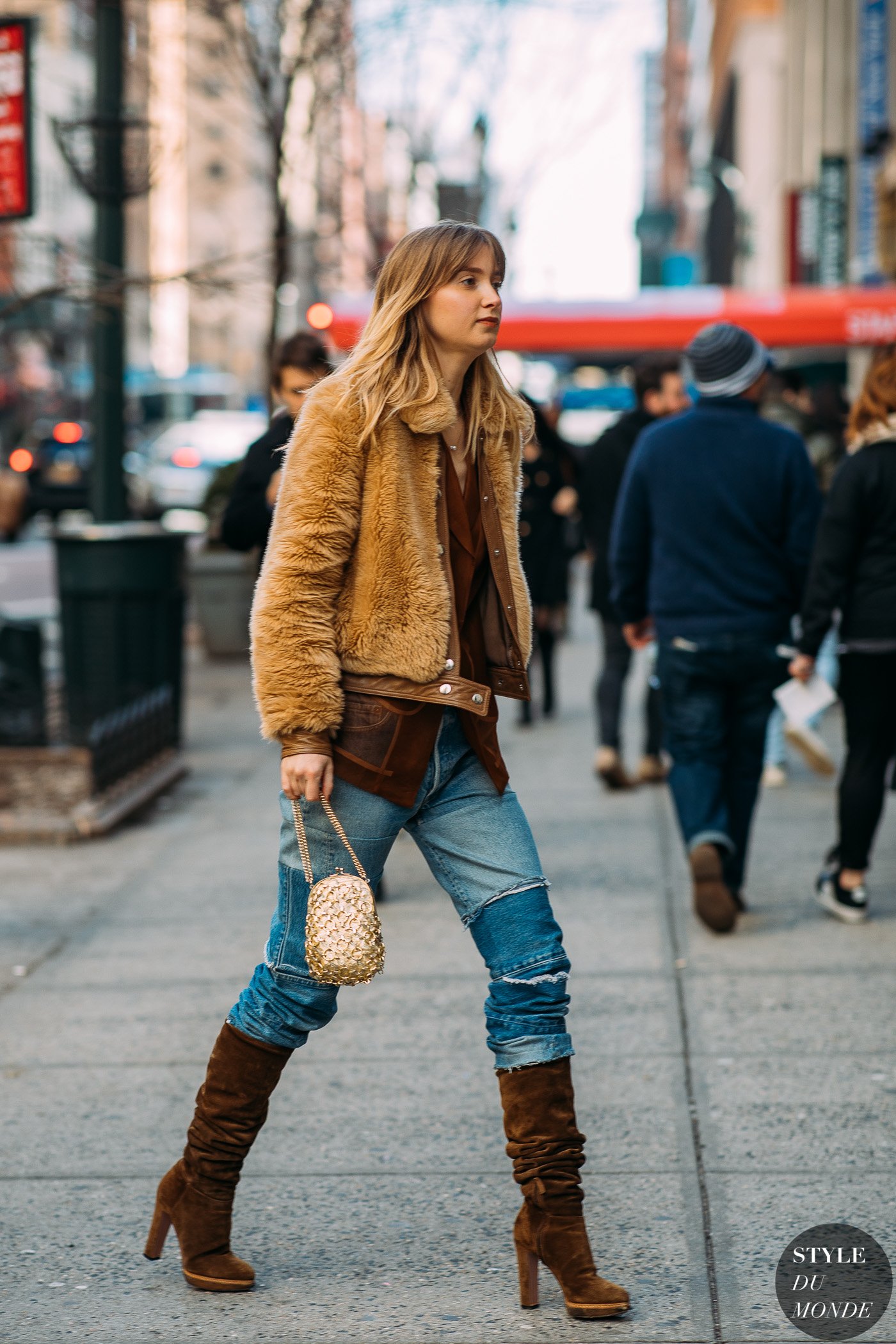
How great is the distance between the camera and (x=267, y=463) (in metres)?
5.98

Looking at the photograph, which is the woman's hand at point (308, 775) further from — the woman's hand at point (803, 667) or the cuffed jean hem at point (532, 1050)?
the woman's hand at point (803, 667)

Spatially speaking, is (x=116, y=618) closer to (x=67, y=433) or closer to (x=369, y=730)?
Result: (x=67, y=433)

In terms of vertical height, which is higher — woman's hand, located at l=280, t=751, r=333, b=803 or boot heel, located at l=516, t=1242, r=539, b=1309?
woman's hand, located at l=280, t=751, r=333, b=803

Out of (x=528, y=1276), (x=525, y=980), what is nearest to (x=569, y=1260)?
(x=528, y=1276)

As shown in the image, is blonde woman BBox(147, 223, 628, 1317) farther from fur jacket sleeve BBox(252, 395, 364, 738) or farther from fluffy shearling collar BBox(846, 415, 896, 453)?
fluffy shearling collar BBox(846, 415, 896, 453)

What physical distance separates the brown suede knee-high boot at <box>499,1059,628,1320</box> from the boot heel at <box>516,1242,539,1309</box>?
1cm

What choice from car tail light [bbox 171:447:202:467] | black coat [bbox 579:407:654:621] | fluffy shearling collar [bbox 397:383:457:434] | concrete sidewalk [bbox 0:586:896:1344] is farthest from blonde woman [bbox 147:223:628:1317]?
car tail light [bbox 171:447:202:467]

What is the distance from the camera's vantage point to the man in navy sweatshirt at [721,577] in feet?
19.4

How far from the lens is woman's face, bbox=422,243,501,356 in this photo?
329 centimetres

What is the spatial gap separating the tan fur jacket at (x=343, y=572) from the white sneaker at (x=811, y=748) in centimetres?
527

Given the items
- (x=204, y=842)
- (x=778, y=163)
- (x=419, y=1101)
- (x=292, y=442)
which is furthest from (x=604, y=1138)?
(x=778, y=163)

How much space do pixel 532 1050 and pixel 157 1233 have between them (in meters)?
0.85

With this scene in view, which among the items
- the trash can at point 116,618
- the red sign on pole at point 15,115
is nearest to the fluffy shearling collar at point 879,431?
the red sign on pole at point 15,115

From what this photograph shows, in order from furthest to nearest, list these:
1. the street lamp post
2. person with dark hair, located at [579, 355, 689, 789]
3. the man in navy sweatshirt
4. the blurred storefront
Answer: the blurred storefront → the street lamp post → person with dark hair, located at [579, 355, 689, 789] → the man in navy sweatshirt
